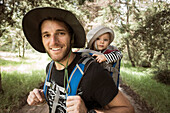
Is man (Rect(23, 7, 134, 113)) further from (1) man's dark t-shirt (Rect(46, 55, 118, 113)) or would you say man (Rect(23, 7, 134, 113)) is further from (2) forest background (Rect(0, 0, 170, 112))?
(2) forest background (Rect(0, 0, 170, 112))

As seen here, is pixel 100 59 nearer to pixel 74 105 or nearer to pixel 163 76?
pixel 74 105

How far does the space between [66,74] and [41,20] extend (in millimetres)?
778

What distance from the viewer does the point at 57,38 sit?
4.43 feet

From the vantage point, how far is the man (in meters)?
1.17

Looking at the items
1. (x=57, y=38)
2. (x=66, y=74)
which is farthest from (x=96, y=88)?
(x=57, y=38)

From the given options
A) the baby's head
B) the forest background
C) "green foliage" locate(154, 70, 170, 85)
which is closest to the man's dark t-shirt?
the baby's head

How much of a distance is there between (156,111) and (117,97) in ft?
13.9

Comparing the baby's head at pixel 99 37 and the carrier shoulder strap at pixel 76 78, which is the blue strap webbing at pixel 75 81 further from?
the baby's head at pixel 99 37

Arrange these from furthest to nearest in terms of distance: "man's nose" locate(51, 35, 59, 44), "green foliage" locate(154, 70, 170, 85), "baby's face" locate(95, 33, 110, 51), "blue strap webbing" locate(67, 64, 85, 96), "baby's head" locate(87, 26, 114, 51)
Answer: "green foliage" locate(154, 70, 170, 85)
"baby's face" locate(95, 33, 110, 51)
"baby's head" locate(87, 26, 114, 51)
"man's nose" locate(51, 35, 59, 44)
"blue strap webbing" locate(67, 64, 85, 96)

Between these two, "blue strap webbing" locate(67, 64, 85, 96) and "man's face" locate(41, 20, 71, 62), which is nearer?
"blue strap webbing" locate(67, 64, 85, 96)

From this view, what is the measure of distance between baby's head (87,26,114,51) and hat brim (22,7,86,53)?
3.73ft

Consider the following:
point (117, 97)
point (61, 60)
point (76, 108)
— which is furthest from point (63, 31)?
point (117, 97)

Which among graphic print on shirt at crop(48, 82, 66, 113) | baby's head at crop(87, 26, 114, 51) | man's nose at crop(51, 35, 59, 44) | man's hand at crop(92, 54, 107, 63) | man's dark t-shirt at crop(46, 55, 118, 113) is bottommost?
graphic print on shirt at crop(48, 82, 66, 113)

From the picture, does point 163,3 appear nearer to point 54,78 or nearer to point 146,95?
point 146,95
